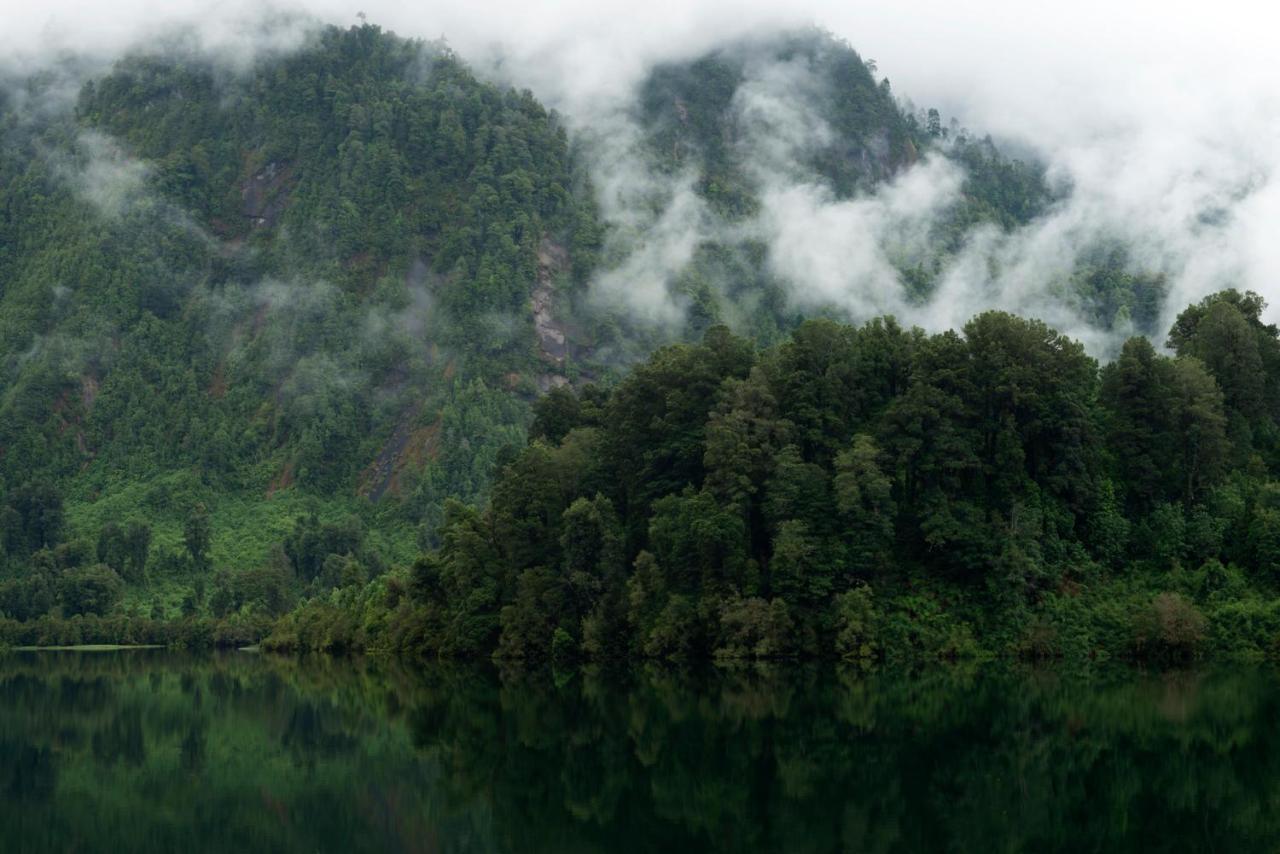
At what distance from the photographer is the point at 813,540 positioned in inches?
3438

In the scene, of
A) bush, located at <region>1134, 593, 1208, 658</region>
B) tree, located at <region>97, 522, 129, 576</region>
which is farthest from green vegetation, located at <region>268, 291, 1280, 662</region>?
tree, located at <region>97, 522, 129, 576</region>

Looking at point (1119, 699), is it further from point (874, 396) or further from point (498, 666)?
point (498, 666)

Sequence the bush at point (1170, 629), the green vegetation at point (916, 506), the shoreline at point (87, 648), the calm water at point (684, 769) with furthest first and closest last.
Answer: the shoreline at point (87, 648)
the green vegetation at point (916, 506)
the bush at point (1170, 629)
the calm water at point (684, 769)

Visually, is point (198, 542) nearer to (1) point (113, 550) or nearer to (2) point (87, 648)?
(1) point (113, 550)

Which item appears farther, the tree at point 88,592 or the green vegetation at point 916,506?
the tree at point 88,592

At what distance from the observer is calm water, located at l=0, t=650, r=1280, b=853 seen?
3450cm

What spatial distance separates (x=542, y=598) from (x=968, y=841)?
222ft

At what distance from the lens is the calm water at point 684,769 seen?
3450 cm

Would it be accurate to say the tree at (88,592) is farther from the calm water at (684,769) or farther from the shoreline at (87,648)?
the calm water at (684,769)

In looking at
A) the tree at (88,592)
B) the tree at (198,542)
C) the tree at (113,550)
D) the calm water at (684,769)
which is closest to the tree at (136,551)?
the tree at (113,550)

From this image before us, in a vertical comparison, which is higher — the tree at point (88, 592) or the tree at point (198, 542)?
the tree at point (198, 542)

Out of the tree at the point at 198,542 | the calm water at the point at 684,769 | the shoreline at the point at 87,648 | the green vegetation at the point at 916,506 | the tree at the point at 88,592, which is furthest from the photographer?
the tree at the point at 198,542

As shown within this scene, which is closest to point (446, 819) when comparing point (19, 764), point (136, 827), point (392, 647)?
point (136, 827)

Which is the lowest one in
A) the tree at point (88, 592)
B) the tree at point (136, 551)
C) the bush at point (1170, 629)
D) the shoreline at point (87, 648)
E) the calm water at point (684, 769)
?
the calm water at point (684, 769)
